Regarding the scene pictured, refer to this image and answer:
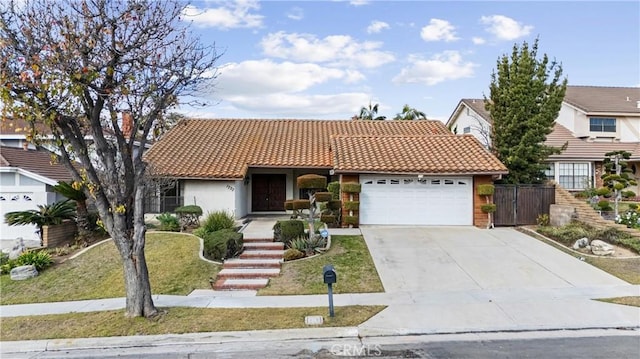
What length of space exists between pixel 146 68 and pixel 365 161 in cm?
1015

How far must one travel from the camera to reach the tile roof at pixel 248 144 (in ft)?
60.0

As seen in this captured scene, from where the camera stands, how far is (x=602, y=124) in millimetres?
24562

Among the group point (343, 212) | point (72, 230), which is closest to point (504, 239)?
point (343, 212)

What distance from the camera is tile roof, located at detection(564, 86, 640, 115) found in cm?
2455

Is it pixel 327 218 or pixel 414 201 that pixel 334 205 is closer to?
pixel 327 218

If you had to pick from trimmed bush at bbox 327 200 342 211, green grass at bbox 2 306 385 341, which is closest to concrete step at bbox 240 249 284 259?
trimmed bush at bbox 327 200 342 211

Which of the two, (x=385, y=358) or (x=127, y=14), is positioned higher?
(x=127, y=14)

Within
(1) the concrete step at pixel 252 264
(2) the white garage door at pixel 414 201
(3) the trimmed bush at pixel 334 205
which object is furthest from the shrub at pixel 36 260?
(2) the white garage door at pixel 414 201

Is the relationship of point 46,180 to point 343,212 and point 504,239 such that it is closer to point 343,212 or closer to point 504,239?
point 343,212

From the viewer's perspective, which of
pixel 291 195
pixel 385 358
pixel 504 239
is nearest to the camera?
pixel 385 358

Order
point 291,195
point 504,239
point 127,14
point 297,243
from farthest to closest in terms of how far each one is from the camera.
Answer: point 291,195, point 504,239, point 297,243, point 127,14

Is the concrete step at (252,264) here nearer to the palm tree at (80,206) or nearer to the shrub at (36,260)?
the shrub at (36,260)

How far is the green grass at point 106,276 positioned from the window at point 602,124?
910 inches

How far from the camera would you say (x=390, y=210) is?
1678 centimetres
